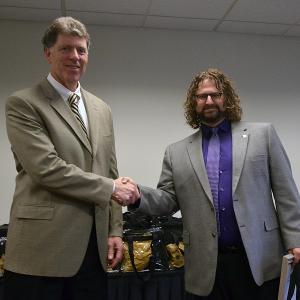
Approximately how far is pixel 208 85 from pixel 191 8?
5.40ft

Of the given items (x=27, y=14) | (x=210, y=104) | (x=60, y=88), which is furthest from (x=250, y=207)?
(x=27, y=14)

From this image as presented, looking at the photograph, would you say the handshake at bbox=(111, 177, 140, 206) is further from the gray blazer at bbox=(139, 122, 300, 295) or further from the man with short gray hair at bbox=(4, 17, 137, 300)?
the gray blazer at bbox=(139, 122, 300, 295)

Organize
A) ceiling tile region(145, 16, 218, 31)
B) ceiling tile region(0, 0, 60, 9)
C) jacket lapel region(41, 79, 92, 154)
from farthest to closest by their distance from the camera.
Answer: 1. ceiling tile region(145, 16, 218, 31)
2. ceiling tile region(0, 0, 60, 9)
3. jacket lapel region(41, 79, 92, 154)

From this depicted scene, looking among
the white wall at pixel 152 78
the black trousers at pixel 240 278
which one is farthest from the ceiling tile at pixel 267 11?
the black trousers at pixel 240 278

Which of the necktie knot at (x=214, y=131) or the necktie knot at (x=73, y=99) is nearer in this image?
the necktie knot at (x=73, y=99)

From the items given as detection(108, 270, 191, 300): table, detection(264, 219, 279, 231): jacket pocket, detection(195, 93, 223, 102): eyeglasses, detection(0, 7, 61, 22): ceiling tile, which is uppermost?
detection(0, 7, 61, 22): ceiling tile

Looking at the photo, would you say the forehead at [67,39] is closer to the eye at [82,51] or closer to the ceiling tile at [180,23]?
the eye at [82,51]

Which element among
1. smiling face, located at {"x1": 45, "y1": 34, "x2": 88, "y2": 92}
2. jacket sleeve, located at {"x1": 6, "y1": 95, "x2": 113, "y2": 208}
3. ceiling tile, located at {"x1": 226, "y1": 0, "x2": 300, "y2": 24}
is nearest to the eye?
smiling face, located at {"x1": 45, "y1": 34, "x2": 88, "y2": 92}

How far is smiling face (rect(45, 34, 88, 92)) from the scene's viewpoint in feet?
4.52

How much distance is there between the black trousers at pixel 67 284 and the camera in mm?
1230

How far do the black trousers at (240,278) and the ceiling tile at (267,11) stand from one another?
2.28 metres

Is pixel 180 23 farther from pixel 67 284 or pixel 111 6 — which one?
pixel 67 284

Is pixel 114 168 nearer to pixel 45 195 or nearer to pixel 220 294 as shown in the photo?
pixel 45 195

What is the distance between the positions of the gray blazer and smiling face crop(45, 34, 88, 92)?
636mm
